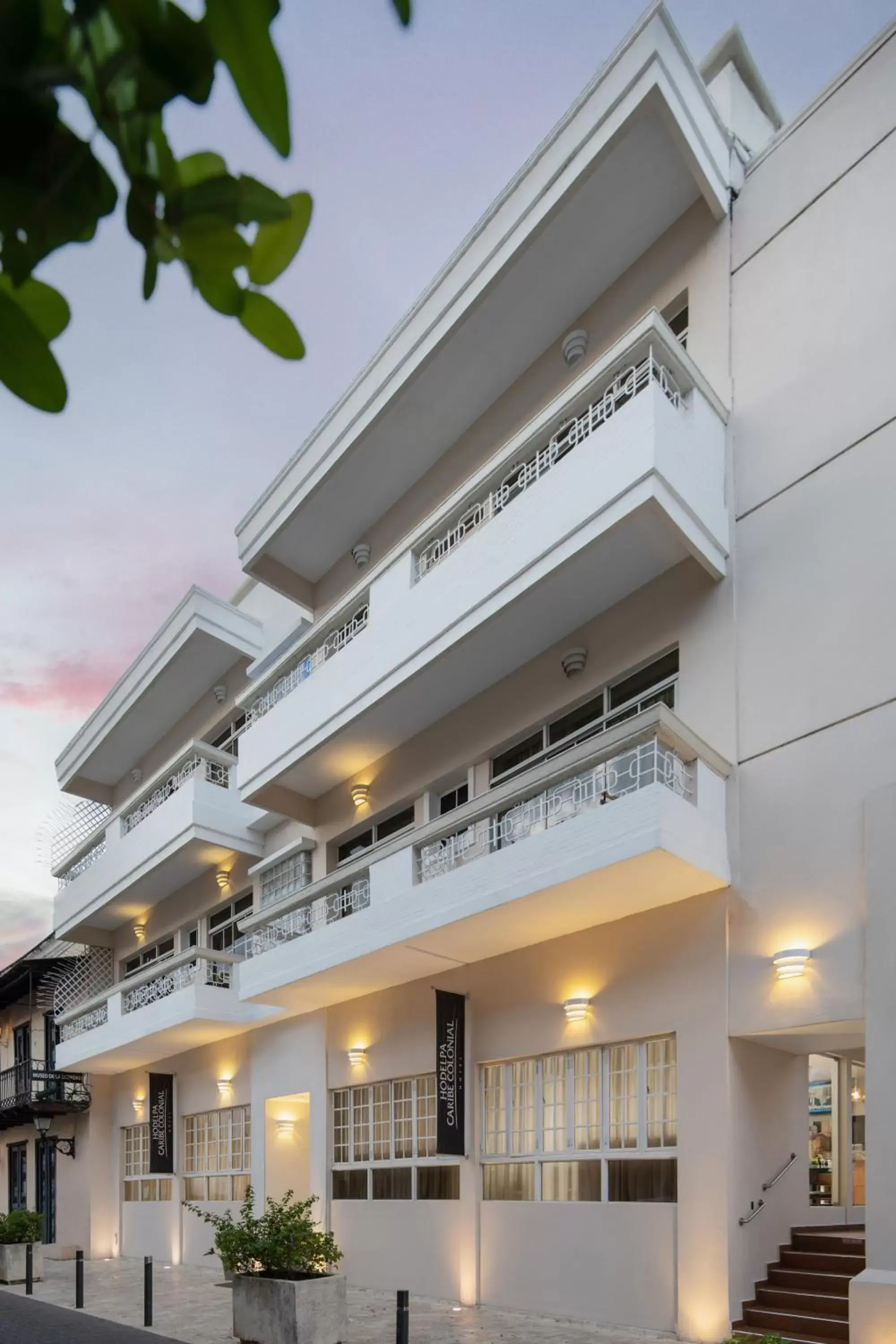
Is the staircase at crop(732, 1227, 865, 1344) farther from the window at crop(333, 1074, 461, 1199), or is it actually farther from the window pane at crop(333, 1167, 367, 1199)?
the window pane at crop(333, 1167, 367, 1199)

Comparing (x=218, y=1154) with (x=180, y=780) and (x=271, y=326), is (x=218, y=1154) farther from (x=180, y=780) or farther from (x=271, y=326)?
(x=271, y=326)

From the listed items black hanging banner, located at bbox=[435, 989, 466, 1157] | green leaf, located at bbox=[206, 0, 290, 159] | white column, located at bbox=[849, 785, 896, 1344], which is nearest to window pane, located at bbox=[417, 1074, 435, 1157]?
black hanging banner, located at bbox=[435, 989, 466, 1157]

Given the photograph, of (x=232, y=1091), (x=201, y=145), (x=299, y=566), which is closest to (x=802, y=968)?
(x=201, y=145)

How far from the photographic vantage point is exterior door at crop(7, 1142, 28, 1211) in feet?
94.5

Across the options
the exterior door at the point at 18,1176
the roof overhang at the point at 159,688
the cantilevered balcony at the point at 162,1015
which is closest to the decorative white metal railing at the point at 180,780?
the roof overhang at the point at 159,688

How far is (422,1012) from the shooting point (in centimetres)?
1506

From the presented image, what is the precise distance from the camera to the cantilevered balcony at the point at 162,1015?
1888 cm

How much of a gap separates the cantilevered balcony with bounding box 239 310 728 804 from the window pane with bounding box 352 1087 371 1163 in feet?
15.8

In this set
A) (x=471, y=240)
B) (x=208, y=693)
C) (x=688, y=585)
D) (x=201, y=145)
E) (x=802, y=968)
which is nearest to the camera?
(x=201, y=145)

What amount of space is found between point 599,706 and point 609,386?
3.55 metres

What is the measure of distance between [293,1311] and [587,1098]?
3657mm

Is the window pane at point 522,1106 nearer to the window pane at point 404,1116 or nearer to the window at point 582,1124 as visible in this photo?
the window at point 582,1124

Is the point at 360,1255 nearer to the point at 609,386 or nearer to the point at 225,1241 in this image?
the point at 225,1241

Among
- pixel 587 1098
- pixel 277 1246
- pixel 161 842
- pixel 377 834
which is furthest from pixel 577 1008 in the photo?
pixel 161 842
